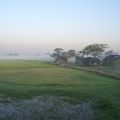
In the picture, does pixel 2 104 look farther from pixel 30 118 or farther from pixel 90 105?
pixel 90 105

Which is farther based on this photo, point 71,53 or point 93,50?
point 71,53

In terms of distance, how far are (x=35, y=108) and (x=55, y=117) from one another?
168 cm

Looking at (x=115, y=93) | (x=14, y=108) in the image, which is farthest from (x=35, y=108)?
(x=115, y=93)

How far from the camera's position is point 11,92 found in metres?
18.7

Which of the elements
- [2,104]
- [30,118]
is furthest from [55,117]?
[2,104]

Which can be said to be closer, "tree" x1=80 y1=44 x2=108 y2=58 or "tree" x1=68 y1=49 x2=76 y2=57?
"tree" x1=80 y1=44 x2=108 y2=58

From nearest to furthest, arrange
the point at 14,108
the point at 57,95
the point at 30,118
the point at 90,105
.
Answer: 1. the point at 30,118
2. the point at 14,108
3. the point at 90,105
4. the point at 57,95

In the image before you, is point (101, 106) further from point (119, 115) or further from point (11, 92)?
point (11, 92)

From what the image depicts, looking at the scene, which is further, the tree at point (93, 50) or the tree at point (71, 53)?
the tree at point (71, 53)

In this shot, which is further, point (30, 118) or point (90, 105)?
point (90, 105)

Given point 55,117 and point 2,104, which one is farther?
point 2,104

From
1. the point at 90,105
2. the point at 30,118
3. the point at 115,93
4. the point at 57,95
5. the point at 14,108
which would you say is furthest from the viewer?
the point at 115,93

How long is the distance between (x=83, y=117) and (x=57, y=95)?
4.69 m

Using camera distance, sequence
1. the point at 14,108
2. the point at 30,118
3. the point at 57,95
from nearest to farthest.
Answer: the point at 30,118, the point at 14,108, the point at 57,95
